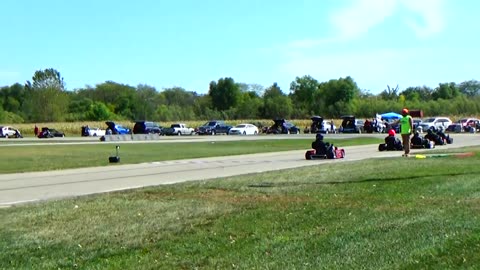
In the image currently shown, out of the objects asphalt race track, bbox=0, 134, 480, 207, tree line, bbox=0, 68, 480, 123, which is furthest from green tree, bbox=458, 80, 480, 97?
asphalt race track, bbox=0, 134, 480, 207

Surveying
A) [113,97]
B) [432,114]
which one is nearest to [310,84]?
[432,114]

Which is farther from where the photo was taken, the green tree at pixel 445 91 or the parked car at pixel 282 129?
the green tree at pixel 445 91

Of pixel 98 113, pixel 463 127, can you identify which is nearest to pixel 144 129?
pixel 463 127

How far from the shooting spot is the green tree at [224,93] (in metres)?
171

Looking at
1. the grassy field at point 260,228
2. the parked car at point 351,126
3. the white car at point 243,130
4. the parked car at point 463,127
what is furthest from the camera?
the white car at point 243,130

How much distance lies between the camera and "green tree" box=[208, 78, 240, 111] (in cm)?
17112

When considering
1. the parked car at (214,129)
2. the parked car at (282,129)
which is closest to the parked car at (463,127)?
the parked car at (282,129)

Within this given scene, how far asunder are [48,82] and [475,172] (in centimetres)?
12534

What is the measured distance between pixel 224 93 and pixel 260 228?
537 feet

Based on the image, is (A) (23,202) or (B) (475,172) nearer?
(A) (23,202)

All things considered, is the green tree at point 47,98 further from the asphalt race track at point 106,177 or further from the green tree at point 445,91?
the asphalt race track at point 106,177

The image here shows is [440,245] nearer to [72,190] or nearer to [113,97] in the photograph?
[72,190]

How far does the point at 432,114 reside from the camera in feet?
436

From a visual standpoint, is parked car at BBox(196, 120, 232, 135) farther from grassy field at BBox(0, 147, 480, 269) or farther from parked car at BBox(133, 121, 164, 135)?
grassy field at BBox(0, 147, 480, 269)
